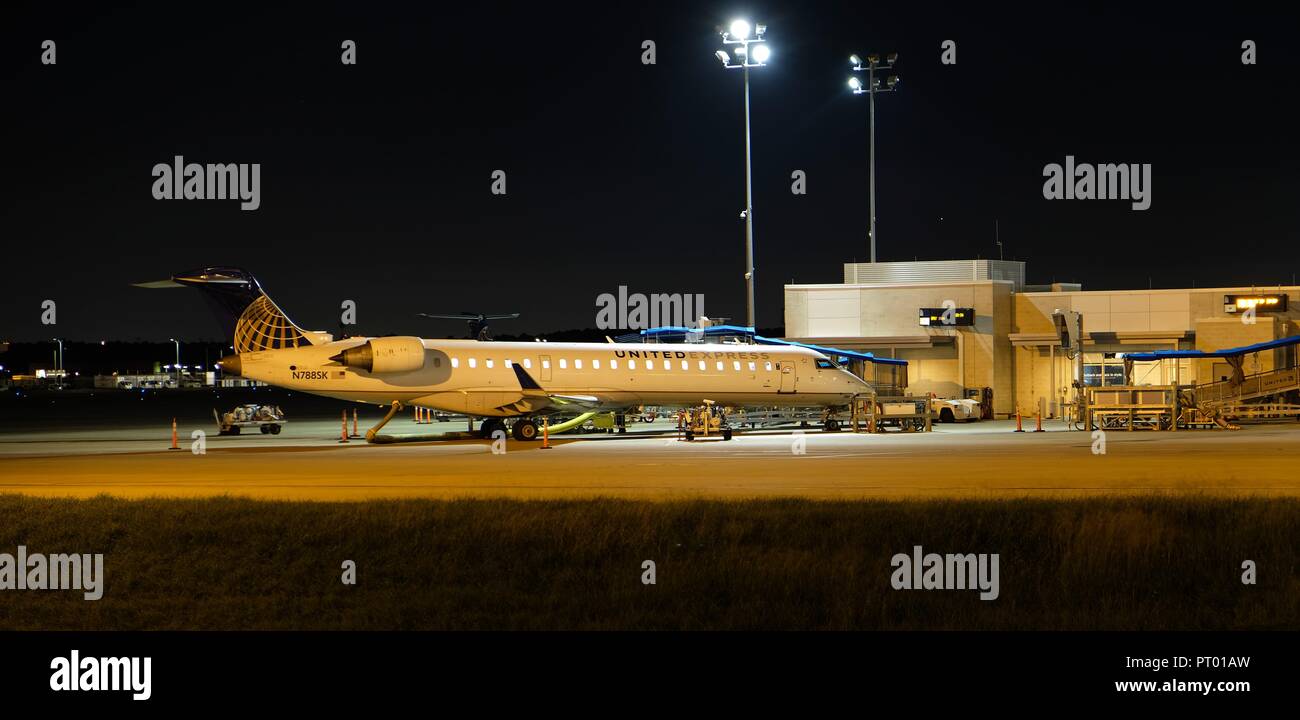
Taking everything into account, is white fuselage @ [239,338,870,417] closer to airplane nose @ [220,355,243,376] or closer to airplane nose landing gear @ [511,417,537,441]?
airplane nose @ [220,355,243,376]

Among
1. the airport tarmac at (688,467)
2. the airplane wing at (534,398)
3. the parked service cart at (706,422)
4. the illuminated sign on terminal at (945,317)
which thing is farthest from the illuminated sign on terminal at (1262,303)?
the airplane wing at (534,398)

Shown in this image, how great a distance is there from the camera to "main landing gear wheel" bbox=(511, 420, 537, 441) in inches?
1453

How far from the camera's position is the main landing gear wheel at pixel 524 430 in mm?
36906

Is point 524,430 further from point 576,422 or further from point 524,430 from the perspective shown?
point 576,422

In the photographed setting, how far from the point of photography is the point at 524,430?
121 feet

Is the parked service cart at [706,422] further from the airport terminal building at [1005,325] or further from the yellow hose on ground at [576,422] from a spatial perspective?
the airport terminal building at [1005,325]

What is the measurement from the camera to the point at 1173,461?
26812 mm

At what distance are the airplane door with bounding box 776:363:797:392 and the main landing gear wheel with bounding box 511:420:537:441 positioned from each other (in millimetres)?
9176

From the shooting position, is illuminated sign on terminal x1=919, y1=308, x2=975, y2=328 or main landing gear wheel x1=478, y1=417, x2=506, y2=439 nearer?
main landing gear wheel x1=478, y1=417, x2=506, y2=439

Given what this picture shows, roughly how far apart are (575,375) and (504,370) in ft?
7.83
